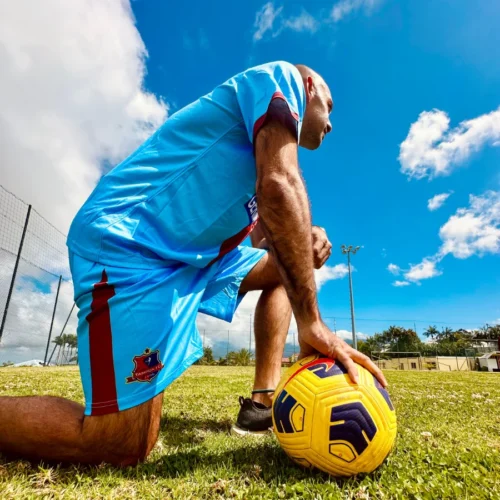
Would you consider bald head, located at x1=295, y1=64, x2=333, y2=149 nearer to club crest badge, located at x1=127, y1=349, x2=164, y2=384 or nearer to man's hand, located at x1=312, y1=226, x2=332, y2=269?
man's hand, located at x1=312, y1=226, x2=332, y2=269

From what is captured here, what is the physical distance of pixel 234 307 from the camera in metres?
3.24

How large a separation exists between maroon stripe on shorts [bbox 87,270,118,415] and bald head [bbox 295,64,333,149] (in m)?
1.75

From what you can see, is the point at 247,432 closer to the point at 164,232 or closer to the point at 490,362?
the point at 164,232

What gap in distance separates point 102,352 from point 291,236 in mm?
1240

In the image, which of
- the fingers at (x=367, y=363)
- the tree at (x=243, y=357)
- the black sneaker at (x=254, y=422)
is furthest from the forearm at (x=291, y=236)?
the tree at (x=243, y=357)

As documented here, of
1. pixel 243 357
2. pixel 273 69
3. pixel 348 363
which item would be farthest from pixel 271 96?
→ pixel 243 357

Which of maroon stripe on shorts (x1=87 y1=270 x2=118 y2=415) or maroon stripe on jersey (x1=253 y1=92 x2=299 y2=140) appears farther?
maroon stripe on jersey (x1=253 y1=92 x2=299 y2=140)

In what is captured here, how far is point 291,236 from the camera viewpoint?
2.06 m

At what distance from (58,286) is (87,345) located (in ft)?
80.5

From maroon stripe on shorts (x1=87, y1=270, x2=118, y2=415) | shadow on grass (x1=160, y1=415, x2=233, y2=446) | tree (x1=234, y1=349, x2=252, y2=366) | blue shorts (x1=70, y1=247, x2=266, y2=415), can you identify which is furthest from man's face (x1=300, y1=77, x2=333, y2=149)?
tree (x1=234, y1=349, x2=252, y2=366)

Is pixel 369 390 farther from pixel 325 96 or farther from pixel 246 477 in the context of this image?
pixel 325 96

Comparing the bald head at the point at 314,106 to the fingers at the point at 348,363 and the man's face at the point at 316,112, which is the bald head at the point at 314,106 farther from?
the fingers at the point at 348,363

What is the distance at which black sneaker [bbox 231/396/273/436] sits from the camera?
9.36ft

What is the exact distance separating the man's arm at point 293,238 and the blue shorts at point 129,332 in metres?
0.72
